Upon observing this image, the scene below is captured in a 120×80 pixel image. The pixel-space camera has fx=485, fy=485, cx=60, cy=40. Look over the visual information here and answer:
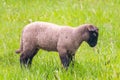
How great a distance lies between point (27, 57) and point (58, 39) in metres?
0.58

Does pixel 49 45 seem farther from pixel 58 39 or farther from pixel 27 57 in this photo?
pixel 27 57

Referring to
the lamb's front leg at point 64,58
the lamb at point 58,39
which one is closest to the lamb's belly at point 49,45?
the lamb at point 58,39

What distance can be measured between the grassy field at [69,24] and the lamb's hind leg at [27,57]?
0.11 metres

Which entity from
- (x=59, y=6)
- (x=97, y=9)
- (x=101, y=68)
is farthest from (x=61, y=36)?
(x=59, y=6)

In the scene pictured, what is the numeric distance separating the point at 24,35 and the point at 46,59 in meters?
0.61

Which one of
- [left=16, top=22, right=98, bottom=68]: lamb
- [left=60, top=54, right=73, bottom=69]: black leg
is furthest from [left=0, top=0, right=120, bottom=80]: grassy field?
[left=16, top=22, right=98, bottom=68]: lamb

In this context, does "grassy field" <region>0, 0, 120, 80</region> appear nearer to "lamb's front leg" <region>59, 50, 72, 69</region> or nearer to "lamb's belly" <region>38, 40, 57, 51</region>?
"lamb's front leg" <region>59, 50, 72, 69</region>

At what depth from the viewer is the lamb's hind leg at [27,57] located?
6.61 m

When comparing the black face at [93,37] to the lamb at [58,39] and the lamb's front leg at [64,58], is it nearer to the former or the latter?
the lamb at [58,39]

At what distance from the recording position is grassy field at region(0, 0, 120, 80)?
5.94 m

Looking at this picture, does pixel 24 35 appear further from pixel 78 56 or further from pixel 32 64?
pixel 78 56

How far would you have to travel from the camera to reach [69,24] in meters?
8.95

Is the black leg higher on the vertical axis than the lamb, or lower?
lower

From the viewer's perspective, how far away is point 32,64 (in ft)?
22.3
